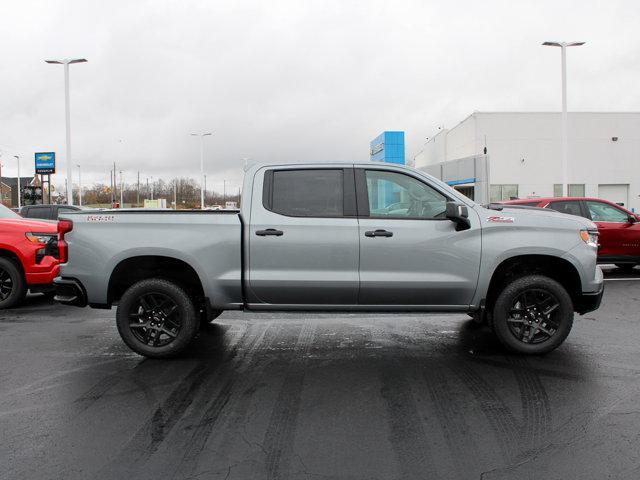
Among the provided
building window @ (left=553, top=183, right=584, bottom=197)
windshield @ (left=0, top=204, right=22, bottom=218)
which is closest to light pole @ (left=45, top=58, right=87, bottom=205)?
windshield @ (left=0, top=204, right=22, bottom=218)

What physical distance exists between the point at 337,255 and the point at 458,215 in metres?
1.21

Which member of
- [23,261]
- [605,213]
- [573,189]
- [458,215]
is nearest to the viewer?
[458,215]

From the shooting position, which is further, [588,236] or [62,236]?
[62,236]

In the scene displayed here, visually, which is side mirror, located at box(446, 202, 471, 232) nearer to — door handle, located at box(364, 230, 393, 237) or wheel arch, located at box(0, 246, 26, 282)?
door handle, located at box(364, 230, 393, 237)

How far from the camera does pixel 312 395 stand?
15.1 ft

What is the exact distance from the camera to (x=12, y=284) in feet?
28.5

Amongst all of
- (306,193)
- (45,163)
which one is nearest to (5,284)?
(306,193)

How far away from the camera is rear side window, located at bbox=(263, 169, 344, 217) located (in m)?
5.60

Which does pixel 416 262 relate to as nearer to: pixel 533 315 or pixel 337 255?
pixel 337 255

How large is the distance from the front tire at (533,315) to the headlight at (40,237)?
22.4ft

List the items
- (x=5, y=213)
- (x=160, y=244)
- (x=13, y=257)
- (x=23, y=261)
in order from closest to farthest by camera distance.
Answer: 1. (x=160, y=244)
2. (x=23, y=261)
3. (x=13, y=257)
4. (x=5, y=213)

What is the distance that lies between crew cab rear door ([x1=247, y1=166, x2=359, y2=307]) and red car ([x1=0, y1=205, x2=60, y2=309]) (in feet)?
15.1

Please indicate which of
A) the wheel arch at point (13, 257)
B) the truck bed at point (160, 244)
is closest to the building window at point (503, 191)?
the wheel arch at point (13, 257)

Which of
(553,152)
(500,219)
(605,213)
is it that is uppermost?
(553,152)
